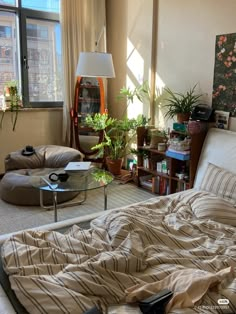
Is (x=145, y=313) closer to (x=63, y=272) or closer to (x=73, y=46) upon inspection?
(x=63, y=272)

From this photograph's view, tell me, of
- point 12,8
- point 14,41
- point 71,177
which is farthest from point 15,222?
point 12,8

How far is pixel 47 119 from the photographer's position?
14.6 ft

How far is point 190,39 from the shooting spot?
3385 mm

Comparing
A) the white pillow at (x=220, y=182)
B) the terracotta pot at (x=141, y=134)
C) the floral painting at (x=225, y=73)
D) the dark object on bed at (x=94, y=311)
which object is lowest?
the dark object on bed at (x=94, y=311)

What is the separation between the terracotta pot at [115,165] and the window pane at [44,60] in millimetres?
1265

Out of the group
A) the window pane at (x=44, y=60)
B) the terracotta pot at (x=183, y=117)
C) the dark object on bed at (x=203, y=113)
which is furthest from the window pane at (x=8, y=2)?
the dark object on bed at (x=203, y=113)

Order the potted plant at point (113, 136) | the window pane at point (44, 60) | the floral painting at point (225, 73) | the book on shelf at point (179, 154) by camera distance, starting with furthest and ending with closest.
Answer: the window pane at point (44, 60), the potted plant at point (113, 136), the book on shelf at point (179, 154), the floral painting at point (225, 73)

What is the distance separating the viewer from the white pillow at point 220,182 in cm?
228

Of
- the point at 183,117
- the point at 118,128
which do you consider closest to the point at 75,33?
the point at 118,128

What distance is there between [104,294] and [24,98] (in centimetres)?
359

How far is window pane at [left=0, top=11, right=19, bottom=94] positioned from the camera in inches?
159

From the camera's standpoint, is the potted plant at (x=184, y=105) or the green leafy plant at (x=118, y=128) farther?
the green leafy plant at (x=118, y=128)

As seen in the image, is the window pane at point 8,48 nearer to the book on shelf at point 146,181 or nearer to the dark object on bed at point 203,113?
the book on shelf at point 146,181

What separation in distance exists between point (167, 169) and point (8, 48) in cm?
264
